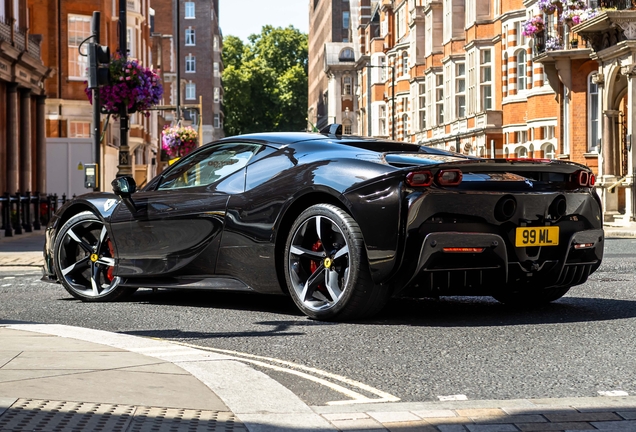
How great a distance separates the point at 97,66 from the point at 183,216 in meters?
9.52

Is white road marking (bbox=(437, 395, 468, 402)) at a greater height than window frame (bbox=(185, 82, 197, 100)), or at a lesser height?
lesser

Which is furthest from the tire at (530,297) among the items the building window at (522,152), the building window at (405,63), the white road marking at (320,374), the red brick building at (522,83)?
the building window at (405,63)

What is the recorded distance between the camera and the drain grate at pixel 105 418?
13.2ft

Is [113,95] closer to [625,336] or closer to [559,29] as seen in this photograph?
[625,336]

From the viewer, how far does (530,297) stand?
832 cm

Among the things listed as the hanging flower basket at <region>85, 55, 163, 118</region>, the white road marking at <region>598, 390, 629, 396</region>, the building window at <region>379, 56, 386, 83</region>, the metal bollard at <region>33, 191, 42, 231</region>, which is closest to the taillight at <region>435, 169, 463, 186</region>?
the white road marking at <region>598, 390, 629, 396</region>

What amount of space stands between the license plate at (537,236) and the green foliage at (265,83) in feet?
451

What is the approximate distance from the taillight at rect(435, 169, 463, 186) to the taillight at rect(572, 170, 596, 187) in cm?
109

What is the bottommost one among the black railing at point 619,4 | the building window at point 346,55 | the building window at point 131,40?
the black railing at point 619,4

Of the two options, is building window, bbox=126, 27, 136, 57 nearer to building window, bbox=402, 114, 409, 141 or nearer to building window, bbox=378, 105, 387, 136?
building window, bbox=402, 114, 409, 141

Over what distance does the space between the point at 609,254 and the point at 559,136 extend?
2030 cm

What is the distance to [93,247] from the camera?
930 cm

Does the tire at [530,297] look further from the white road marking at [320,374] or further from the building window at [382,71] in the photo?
the building window at [382,71]

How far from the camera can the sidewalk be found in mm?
4156
